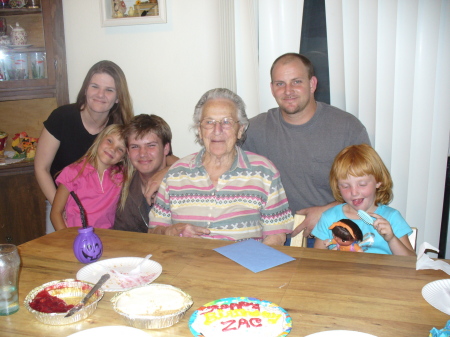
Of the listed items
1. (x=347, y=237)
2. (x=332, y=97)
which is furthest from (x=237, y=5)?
(x=347, y=237)

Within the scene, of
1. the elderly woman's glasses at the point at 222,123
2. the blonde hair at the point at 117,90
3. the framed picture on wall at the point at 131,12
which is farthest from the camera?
the framed picture on wall at the point at 131,12

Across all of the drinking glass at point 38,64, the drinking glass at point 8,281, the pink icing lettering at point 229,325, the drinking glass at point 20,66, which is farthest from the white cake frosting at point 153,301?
the drinking glass at point 20,66

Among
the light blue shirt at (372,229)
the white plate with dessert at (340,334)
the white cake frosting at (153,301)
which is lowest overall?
the light blue shirt at (372,229)

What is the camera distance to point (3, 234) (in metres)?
3.07

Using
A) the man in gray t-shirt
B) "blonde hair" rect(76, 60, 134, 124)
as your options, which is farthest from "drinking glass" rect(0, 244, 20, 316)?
"blonde hair" rect(76, 60, 134, 124)

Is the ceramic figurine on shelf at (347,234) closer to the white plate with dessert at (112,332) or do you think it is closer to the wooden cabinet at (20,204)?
the white plate with dessert at (112,332)

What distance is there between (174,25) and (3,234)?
1912 millimetres

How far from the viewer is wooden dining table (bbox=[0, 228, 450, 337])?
41.9 inches

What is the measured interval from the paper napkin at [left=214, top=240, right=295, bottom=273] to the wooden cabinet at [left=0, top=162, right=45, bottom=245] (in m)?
2.09

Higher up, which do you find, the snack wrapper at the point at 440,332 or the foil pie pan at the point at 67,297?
the snack wrapper at the point at 440,332

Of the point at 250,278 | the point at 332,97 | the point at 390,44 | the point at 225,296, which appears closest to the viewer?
the point at 225,296

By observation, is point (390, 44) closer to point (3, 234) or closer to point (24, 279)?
point (24, 279)

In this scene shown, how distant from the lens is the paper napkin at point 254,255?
1.40 meters

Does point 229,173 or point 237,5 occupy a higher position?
point 237,5
